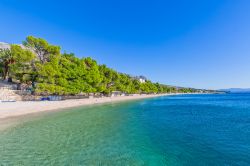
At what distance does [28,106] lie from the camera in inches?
1003

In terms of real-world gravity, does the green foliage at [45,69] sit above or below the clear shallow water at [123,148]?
above

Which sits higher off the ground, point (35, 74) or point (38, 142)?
point (35, 74)

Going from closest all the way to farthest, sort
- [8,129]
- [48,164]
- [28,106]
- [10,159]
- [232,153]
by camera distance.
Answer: [48,164] → [10,159] → [232,153] → [8,129] → [28,106]

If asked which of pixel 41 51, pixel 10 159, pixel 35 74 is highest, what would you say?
pixel 41 51

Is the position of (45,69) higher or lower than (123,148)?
higher

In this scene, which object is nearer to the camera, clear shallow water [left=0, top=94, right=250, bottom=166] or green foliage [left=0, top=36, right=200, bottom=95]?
clear shallow water [left=0, top=94, right=250, bottom=166]

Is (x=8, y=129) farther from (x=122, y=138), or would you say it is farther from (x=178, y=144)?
(x=178, y=144)

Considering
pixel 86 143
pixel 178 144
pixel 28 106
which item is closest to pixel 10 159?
pixel 86 143

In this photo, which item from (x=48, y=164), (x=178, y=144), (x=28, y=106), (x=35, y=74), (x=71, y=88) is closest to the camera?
(x=48, y=164)

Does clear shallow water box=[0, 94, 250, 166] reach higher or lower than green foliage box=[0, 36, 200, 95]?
lower

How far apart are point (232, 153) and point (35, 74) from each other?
40.0 meters

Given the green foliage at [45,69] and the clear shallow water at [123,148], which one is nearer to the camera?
the clear shallow water at [123,148]

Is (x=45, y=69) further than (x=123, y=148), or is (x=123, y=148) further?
(x=45, y=69)

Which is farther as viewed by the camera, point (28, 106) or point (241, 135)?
point (28, 106)
